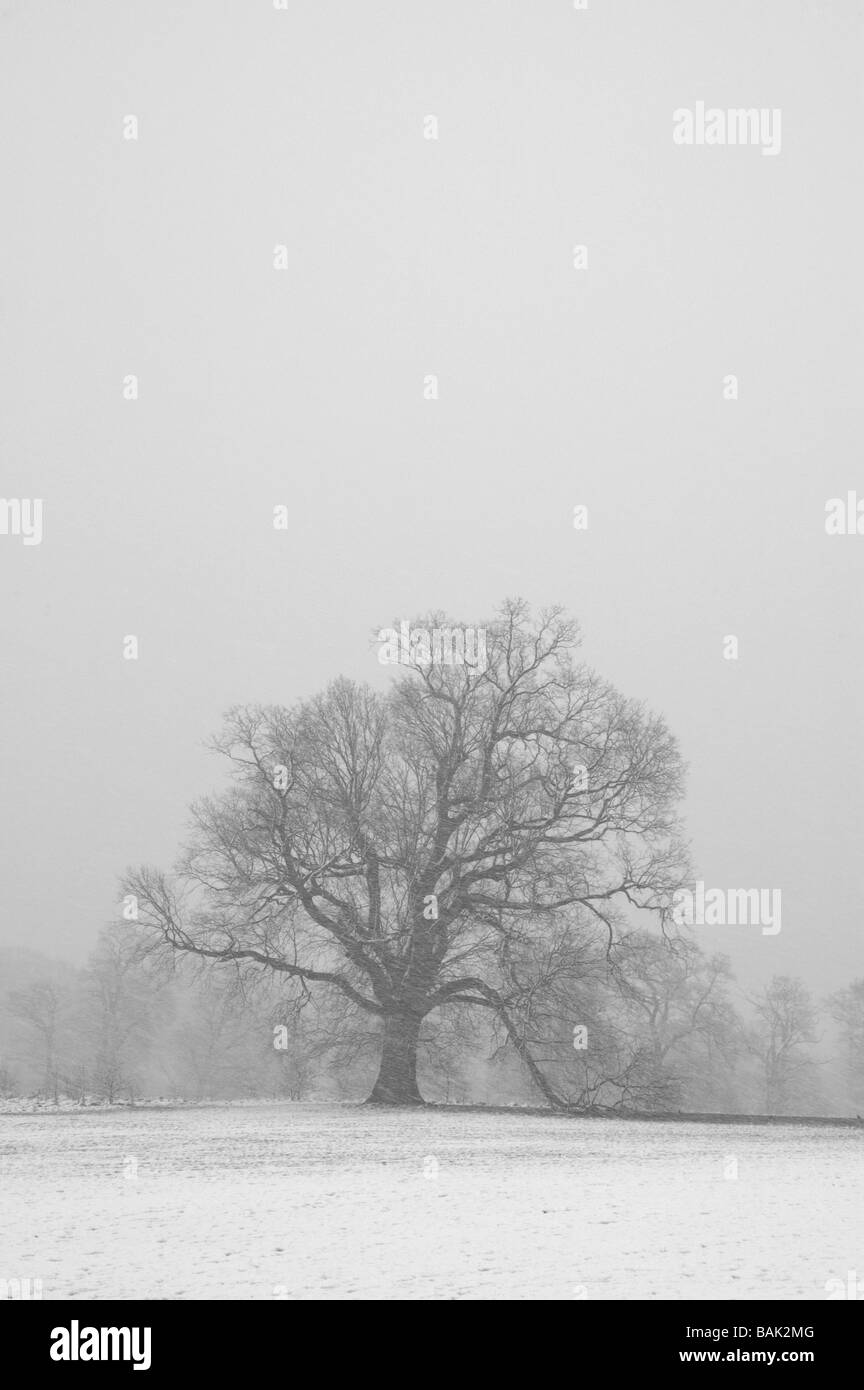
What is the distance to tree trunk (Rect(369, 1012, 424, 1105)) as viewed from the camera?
3188 cm

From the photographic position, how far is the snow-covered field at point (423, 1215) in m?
10.4

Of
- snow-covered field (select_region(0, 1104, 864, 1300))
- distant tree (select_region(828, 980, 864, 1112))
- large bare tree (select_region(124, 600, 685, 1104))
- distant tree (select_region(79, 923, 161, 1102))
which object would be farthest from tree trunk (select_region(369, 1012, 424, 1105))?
distant tree (select_region(828, 980, 864, 1112))

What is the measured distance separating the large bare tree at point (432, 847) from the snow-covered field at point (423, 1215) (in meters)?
8.17

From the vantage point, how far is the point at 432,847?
32.6 m

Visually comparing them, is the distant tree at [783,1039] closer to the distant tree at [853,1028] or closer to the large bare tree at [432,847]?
the distant tree at [853,1028]

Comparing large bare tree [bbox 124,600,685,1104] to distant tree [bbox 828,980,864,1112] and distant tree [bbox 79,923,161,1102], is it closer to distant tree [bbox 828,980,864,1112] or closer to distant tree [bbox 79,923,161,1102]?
distant tree [bbox 79,923,161,1102]

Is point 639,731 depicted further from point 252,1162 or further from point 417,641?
point 252,1162

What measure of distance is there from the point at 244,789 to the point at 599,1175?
17.9 meters

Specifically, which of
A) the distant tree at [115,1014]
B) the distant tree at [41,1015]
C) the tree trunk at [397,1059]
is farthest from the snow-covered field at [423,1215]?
the distant tree at [41,1015]

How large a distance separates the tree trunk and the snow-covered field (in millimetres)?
8082

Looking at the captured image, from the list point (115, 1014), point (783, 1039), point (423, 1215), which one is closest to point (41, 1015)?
point (115, 1014)

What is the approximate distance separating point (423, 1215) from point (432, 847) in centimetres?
1899

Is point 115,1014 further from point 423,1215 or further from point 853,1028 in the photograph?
point 423,1215
